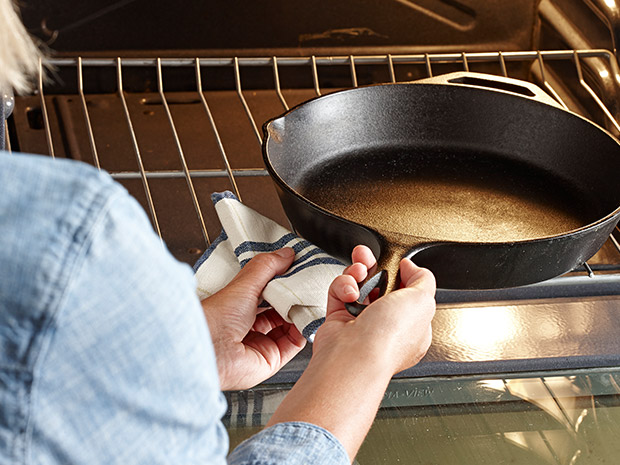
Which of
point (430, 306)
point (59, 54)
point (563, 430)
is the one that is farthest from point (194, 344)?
point (59, 54)

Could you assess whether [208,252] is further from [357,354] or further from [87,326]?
[87,326]

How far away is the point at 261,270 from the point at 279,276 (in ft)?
0.07

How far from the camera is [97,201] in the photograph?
296 mm

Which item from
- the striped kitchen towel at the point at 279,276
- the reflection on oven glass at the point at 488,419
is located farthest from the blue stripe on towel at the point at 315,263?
the reflection on oven glass at the point at 488,419

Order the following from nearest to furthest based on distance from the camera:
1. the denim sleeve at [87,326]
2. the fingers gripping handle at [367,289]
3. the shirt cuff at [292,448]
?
the denim sleeve at [87,326], the shirt cuff at [292,448], the fingers gripping handle at [367,289]

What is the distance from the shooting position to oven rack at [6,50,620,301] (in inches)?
33.0

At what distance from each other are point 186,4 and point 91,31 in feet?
0.47

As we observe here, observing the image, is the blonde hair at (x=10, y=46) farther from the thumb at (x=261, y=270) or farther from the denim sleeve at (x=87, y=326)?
the thumb at (x=261, y=270)

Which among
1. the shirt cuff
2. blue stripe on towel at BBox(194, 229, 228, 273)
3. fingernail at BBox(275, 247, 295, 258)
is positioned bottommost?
blue stripe on towel at BBox(194, 229, 228, 273)

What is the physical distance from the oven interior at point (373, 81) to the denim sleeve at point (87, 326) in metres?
0.32

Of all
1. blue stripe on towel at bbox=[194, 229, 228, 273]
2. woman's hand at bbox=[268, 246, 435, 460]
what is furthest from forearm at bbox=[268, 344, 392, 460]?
blue stripe on towel at bbox=[194, 229, 228, 273]

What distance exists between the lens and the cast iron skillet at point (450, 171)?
2.28 feet

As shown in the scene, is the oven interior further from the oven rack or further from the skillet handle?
the skillet handle

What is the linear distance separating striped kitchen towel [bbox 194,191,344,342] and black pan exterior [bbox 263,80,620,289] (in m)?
0.02
